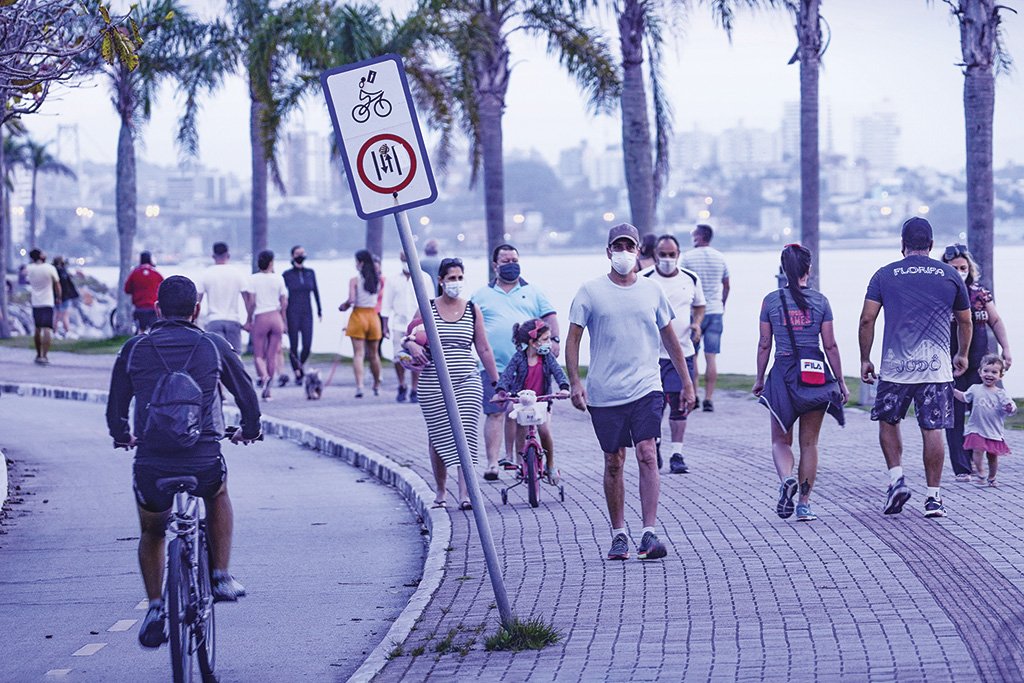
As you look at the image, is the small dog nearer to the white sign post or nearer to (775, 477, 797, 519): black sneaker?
(775, 477, 797, 519): black sneaker

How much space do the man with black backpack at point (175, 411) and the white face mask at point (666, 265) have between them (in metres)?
7.44

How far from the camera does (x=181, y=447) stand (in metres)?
6.66

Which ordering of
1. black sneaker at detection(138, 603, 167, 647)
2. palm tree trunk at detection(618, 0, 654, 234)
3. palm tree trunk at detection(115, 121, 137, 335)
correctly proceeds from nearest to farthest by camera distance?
black sneaker at detection(138, 603, 167, 647) → palm tree trunk at detection(618, 0, 654, 234) → palm tree trunk at detection(115, 121, 137, 335)

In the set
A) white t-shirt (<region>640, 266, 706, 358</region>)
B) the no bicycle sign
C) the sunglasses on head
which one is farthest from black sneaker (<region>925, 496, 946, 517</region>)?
the no bicycle sign

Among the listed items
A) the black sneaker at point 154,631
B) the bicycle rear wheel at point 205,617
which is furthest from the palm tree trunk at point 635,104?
the black sneaker at point 154,631

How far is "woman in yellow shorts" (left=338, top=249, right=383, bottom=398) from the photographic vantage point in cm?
1953

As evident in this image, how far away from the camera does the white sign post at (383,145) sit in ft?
23.5

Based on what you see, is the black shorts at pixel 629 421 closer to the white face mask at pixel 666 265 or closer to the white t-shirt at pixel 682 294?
the white t-shirt at pixel 682 294

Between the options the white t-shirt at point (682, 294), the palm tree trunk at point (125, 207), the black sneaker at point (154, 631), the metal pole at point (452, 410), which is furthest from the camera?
the palm tree trunk at point (125, 207)

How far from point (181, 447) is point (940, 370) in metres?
5.27

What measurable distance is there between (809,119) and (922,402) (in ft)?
48.0

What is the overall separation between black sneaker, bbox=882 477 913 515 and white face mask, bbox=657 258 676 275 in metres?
4.21

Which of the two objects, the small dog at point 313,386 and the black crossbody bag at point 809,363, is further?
the small dog at point 313,386

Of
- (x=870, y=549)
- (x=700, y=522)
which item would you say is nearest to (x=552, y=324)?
(x=700, y=522)
